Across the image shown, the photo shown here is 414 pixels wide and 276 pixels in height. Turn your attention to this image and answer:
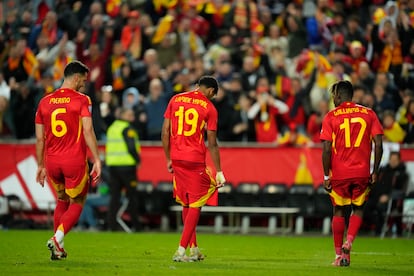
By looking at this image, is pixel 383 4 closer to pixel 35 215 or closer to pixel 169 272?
pixel 35 215

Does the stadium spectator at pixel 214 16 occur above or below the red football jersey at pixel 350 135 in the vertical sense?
above

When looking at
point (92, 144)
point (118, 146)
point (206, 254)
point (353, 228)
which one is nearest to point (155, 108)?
point (118, 146)

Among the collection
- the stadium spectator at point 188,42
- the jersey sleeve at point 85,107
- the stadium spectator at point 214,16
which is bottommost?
the jersey sleeve at point 85,107

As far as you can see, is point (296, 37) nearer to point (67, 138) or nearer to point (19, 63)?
point (19, 63)

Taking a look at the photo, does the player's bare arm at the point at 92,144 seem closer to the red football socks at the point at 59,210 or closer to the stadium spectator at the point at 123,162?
the red football socks at the point at 59,210

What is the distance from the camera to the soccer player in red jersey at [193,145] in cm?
1544

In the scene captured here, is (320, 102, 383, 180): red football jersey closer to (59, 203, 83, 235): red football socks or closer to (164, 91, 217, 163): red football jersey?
(164, 91, 217, 163): red football jersey

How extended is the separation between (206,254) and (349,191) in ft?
9.47

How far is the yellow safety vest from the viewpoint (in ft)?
80.5

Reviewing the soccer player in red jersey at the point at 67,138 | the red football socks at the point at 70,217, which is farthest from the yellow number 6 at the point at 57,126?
the red football socks at the point at 70,217

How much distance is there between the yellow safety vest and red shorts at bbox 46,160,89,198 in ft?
30.8

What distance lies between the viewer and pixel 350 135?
1574 cm

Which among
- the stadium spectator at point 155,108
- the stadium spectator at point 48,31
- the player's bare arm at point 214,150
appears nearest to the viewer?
the player's bare arm at point 214,150

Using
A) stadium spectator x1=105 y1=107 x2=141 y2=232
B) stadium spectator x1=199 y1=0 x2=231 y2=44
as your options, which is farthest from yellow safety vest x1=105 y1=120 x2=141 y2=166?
stadium spectator x1=199 y1=0 x2=231 y2=44
